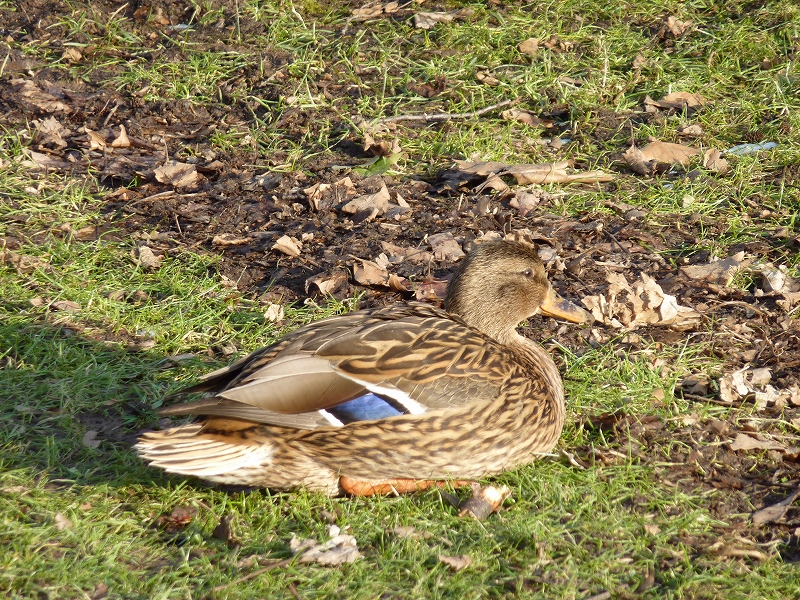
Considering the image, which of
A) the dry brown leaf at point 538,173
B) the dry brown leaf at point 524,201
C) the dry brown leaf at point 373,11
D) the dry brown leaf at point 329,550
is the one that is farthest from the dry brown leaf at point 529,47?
the dry brown leaf at point 329,550

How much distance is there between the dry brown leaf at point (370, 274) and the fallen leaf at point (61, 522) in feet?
7.62

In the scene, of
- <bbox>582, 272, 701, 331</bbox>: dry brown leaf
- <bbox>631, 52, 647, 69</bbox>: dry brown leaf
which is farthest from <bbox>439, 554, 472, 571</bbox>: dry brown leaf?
<bbox>631, 52, 647, 69</bbox>: dry brown leaf

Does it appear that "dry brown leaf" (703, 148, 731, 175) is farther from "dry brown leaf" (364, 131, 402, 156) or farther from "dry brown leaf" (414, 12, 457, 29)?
"dry brown leaf" (414, 12, 457, 29)

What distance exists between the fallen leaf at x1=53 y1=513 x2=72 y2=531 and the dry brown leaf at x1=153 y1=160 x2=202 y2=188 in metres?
3.28

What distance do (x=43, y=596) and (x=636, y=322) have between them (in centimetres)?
328

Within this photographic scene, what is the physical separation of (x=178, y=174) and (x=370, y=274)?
190 centimetres

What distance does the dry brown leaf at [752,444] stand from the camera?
4.32 meters

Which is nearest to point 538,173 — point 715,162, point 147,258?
point 715,162

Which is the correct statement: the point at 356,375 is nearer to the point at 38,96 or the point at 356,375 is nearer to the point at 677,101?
the point at 677,101

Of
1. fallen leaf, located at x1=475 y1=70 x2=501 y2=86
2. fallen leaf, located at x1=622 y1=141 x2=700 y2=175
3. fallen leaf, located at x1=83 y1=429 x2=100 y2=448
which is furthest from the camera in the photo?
fallen leaf, located at x1=475 y1=70 x2=501 y2=86

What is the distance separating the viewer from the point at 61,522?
3.70 m

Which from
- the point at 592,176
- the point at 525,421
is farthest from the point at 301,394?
the point at 592,176

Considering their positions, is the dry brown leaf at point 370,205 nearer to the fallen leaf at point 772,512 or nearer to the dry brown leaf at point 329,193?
the dry brown leaf at point 329,193

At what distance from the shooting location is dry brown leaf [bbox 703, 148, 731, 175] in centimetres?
664
